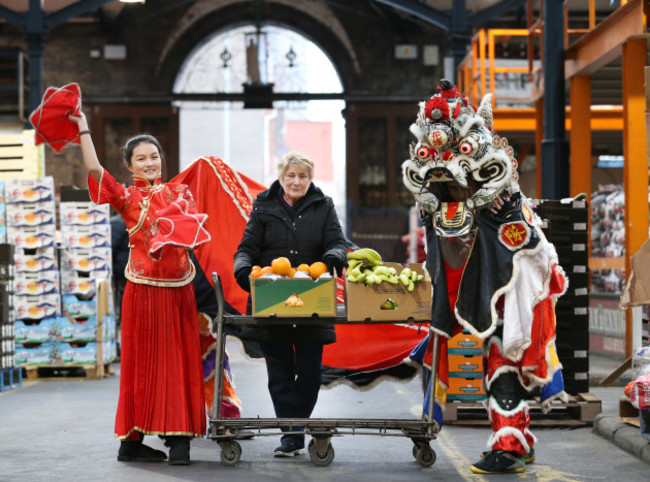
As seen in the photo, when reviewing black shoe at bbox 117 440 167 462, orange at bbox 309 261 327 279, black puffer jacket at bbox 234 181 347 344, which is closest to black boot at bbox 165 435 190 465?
black shoe at bbox 117 440 167 462

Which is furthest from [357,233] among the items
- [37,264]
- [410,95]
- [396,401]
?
[396,401]

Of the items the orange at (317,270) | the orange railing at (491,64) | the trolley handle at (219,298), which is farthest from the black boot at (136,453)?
the orange railing at (491,64)

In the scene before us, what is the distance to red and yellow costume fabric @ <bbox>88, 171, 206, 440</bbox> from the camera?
19.9ft

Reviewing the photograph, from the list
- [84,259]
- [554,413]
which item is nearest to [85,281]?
[84,259]

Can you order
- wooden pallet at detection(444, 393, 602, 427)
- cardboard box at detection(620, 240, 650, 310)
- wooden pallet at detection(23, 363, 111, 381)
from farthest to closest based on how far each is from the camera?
wooden pallet at detection(23, 363, 111, 381) < wooden pallet at detection(444, 393, 602, 427) < cardboard box at detection(620, 240, 650, 310)

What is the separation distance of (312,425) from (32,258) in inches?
247

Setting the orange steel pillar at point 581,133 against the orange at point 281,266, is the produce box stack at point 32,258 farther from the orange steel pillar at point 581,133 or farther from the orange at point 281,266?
the orange at point 281,266

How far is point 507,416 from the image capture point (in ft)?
19.2

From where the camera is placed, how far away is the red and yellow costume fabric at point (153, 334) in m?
6.05

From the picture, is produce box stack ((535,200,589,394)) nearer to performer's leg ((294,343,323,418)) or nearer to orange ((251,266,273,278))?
performer's leg ((294,343,323,418))

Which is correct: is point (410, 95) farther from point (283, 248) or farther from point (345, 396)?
point (283, 248)

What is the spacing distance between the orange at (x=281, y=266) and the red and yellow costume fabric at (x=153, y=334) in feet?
1.60

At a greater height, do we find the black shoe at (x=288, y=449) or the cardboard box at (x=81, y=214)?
the cardboard box at (x=81, y=214)

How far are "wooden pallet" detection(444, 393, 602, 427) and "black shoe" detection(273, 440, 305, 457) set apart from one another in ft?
5.82
